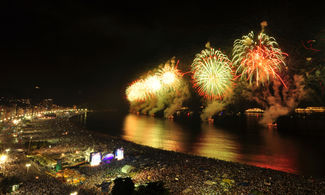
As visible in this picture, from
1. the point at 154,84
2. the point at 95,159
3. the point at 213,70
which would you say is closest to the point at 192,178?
the point at 95,159

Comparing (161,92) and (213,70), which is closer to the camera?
(213,70)

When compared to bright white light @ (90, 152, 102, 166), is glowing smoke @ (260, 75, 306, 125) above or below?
above

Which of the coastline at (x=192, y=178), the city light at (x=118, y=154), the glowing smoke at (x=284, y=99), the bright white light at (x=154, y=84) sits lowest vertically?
the coastline at (x=192, y=178)

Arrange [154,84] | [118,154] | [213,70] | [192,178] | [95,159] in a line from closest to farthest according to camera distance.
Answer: [192,178]
[95,159]
[118,154]
[213,70]
[154,84]

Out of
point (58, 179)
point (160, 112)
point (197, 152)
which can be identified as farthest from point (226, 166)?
point (160, 112)

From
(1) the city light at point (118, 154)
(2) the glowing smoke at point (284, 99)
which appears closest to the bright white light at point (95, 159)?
(1) the city light at point (118, 154)

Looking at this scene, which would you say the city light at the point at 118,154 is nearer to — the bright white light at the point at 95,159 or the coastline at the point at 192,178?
the coastline at the point at 192,178

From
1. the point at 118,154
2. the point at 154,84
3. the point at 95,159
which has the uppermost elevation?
the point at 154,84

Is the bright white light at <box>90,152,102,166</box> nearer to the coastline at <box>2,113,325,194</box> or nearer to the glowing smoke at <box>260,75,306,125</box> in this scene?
the coastline at <box>2,113,325,194</box>

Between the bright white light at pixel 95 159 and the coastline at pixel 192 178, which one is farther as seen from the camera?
the bright white light at pixel 95 159

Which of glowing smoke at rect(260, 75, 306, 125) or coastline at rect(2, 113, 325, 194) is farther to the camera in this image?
glowing smoke at rect(260, 75, 306, 125)

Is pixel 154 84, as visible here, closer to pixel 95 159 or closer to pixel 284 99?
pixel 284 99

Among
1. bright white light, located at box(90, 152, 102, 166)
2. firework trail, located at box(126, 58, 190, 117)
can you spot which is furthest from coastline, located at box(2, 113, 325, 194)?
firework trail, located at box(126, 58, 190, 117)

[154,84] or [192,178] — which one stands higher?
[154,84]
